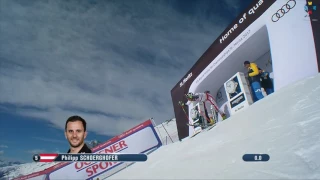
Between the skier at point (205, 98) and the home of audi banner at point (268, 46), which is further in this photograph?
the skier at point (205, 98)

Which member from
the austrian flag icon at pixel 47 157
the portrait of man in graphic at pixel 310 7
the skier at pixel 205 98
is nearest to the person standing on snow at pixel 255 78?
the portrait of man in graphic at pixel 310 7

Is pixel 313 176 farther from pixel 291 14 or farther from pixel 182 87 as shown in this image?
pixel 182 87

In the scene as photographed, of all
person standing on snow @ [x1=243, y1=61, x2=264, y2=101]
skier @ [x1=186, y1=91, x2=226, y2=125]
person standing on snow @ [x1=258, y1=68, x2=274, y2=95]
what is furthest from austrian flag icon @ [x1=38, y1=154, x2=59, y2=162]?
skier @ [x1=186, y1=91, x2=226, y2=125]

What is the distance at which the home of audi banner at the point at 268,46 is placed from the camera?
6.62m

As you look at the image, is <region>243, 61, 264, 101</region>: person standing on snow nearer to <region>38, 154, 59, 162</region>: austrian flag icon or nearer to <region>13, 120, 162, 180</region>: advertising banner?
<region>13, 120, 162, 180</region>: advertising banner

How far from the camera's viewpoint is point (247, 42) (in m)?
9.66

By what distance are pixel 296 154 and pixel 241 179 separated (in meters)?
0.73
